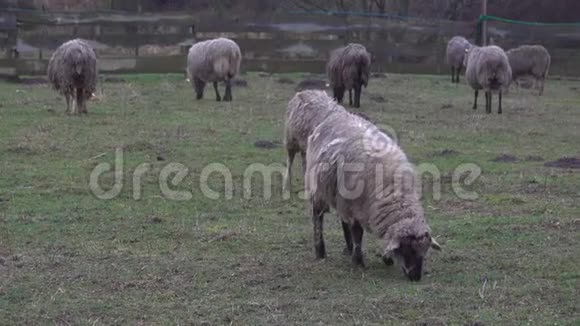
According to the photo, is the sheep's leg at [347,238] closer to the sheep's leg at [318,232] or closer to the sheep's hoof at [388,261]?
the sheep's leg at [318,232]

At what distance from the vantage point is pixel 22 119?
14.1m

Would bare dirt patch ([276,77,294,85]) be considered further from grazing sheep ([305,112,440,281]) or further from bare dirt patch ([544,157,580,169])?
grazing sheep ([305,112,440,281])

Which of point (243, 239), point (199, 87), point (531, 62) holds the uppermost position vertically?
point (531, 62)

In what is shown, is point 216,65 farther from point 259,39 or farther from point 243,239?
point 243,239

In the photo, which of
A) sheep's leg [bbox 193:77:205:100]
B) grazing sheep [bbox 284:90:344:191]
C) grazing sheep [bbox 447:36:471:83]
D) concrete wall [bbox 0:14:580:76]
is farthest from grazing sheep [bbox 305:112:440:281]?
grazing sheep [bbox 447:36:471:83]

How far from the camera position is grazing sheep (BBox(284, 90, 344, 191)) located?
784 cm

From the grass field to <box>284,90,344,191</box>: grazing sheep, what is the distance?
0.66 m

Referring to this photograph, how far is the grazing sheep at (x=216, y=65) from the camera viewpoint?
17.8 metres

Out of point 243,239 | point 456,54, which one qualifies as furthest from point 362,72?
point 243,239

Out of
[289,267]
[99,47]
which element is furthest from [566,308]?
[99,47]

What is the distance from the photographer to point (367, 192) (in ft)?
21.1

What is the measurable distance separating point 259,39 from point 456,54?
5.26 metres

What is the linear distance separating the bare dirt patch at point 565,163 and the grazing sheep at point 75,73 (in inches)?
274

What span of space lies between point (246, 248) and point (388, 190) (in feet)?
4.48
